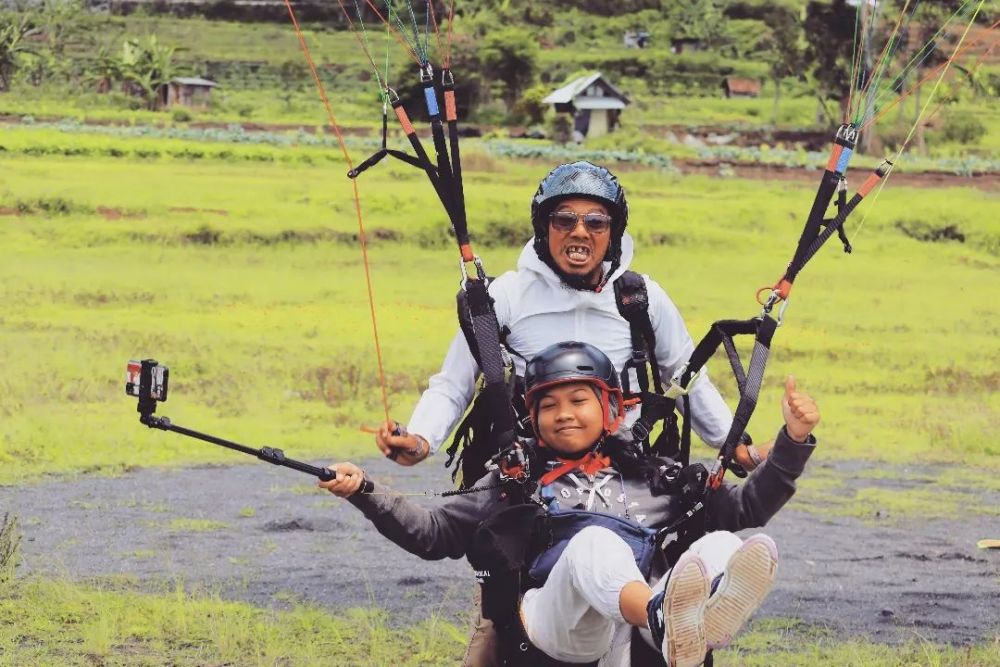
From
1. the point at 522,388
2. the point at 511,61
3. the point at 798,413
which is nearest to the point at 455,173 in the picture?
the point at 522,388

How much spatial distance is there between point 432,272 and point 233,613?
17.3 metres

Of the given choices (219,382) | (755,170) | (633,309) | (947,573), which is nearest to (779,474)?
(633,309)

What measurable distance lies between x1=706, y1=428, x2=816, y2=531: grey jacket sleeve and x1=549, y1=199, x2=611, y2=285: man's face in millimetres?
794

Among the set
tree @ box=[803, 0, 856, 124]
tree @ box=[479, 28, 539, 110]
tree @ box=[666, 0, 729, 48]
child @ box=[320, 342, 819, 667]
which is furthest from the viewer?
tree @ box=[666, 0, 729, 48]

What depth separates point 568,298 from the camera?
5.37 metres

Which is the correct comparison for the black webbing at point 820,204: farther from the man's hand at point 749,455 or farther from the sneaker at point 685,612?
the sneaker at point 685,612

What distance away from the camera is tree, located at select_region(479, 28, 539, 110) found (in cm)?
5897

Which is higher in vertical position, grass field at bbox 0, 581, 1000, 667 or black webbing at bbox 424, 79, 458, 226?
black webbing at bbox 424, 79, 458, 226

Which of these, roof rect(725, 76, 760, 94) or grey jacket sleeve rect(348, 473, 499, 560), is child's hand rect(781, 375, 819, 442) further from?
roof rect(725, 76, 760, 94)

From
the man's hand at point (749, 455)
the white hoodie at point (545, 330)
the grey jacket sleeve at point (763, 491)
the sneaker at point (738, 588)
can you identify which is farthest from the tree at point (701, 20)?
the sneaker at point (738, 588)

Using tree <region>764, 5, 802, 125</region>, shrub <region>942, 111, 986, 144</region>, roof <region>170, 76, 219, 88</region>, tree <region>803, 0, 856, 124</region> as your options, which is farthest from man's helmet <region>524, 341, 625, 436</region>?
tree <region>764, 5, 802, 125</region>

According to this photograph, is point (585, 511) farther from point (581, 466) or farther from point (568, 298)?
point (568, 298)

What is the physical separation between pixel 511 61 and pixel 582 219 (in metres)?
54.6

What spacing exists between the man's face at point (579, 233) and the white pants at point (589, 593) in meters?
0.99
